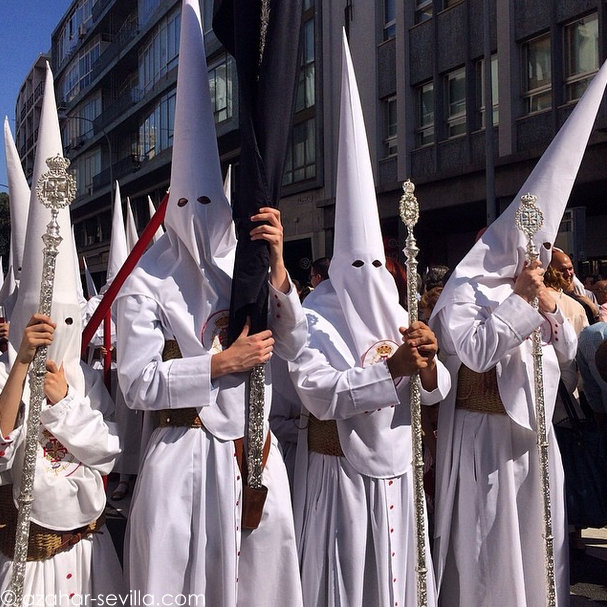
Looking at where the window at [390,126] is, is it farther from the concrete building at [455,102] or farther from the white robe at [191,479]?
the white robe at [191,479]

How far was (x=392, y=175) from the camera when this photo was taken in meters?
20.0

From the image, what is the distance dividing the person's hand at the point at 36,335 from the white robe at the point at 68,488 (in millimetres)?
291

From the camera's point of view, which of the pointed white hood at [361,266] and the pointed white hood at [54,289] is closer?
the pointed white hood at [54,289]

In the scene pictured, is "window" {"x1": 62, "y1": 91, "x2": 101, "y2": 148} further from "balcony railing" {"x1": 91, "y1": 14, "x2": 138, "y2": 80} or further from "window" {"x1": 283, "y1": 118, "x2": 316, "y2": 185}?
"window" {"x1": 283, "y1": 118, "x2": 316, "y2": 185}

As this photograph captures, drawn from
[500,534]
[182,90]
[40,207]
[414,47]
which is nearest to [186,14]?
[182,90]

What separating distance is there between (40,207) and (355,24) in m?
19.3

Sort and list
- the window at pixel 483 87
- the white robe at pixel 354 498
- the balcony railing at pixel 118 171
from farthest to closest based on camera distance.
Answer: the balcony railing at pixel 118 171
the window at pixel 483 87
the white robe at pixel 354 498

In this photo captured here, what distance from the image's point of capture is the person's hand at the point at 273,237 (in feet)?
9.62

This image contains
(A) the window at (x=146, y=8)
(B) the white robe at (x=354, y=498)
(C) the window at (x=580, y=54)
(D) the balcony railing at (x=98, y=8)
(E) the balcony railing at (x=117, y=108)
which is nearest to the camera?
(B) the white robe at (x=354, y=498)

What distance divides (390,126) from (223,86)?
8916mm

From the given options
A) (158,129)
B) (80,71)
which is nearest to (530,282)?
(158,129)

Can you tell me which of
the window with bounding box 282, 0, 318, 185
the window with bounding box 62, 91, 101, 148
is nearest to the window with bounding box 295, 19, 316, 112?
the window with bounding box 282, 0, 318, 185

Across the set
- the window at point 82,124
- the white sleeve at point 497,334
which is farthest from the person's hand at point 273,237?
the window at point 82,124

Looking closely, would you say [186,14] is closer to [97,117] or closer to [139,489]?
[139,489]
